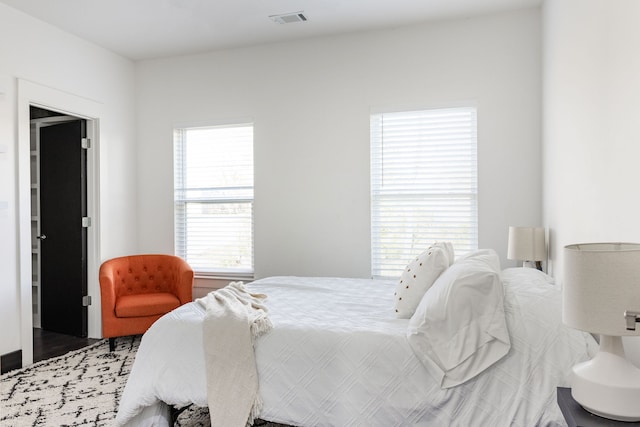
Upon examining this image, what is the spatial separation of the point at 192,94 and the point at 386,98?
2106 mm

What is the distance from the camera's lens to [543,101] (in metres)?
Answer: 3.86

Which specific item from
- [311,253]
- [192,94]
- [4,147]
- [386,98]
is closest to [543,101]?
[386,98]

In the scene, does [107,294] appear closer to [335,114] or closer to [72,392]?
[72,392]

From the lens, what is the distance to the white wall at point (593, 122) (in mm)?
1728

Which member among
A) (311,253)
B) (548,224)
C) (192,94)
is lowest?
(311,253)

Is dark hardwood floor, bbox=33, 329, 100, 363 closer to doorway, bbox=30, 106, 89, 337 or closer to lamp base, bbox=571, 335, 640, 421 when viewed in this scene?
doorway, bbox=30, 106, 89, 337

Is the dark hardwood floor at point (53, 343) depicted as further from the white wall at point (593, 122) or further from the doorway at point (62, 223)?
the white wall at point (593, 122)

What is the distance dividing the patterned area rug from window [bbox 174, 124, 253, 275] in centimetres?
124

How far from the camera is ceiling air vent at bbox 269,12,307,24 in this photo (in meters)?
4.01

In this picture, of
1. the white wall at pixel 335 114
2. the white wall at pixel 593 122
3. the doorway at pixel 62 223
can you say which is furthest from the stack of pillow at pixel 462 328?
the doorway at pixel 62 223

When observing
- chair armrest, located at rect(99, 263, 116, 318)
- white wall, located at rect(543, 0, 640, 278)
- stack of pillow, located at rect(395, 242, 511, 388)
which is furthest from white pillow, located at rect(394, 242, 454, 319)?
chair armrest, located at rect(99, 263, 116, 318)

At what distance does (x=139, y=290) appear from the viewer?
470 cm

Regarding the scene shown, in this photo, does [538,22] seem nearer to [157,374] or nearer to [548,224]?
[548,224]

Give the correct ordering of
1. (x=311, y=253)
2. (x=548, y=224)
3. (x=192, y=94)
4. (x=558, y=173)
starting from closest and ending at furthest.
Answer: (x=558, y=173)
(x=548, y=224)
(x=311, y=253)
(x=192, y=94)
